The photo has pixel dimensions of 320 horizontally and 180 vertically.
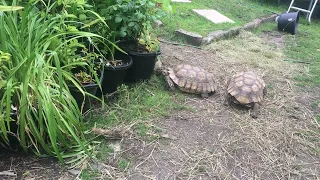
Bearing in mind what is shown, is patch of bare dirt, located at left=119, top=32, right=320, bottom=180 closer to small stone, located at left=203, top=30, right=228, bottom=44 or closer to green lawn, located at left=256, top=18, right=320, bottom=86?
green lawn, located at left=256, top=18, right=320, bottom=86

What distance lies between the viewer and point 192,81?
348 cm

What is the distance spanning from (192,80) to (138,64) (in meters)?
0.61

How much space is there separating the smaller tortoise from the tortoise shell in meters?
0.23

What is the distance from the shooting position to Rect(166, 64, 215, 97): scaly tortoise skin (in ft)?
11.4

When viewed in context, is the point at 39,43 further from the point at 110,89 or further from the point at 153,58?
the point at 153,58

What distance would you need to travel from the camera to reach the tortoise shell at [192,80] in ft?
11.4

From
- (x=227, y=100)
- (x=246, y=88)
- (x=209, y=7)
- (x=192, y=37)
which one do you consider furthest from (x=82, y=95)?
(x=209, y=7)

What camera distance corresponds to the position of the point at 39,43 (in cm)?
239

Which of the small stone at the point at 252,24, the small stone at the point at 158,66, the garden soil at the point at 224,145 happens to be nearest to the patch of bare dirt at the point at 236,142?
the garden soil at the point at 224,145

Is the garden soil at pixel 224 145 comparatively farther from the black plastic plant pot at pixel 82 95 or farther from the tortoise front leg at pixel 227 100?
the black plastic plant pot at pixel 82 95

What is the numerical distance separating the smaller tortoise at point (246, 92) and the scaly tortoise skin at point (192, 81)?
23 cm

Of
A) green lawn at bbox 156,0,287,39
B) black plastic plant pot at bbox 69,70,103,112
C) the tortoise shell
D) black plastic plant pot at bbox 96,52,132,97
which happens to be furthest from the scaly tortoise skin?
green lawn at bbox 156,0,287,39

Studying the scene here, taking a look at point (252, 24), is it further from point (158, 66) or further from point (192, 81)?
point (192, 81)

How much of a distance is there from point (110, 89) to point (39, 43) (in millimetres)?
915
